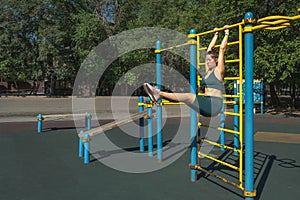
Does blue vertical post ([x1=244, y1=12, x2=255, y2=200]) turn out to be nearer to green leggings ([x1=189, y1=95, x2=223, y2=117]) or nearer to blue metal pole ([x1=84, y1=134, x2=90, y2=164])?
green leggings ([x1=189, y1=95, x2=223, y2=117])

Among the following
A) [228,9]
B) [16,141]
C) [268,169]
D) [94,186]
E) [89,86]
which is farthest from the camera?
[89,86]

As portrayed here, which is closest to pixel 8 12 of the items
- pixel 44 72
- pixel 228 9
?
pixel 44 72

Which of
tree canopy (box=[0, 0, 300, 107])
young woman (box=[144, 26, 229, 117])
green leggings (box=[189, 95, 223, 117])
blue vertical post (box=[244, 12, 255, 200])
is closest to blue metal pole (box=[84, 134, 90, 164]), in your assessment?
young woman (box=[144, 26, 229, 117])

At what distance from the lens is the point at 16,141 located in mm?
8414

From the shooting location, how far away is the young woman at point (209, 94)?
392cm

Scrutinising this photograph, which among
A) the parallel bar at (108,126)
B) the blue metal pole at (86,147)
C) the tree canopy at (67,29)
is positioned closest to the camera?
the blue metal pole at (86,147)

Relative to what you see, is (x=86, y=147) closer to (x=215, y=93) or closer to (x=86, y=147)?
(x=86, y=147)

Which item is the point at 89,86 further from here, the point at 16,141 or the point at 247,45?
the point at 247,45

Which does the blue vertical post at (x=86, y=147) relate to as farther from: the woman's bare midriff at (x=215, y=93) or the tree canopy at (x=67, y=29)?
the tree canopy at (x=67, y=29)

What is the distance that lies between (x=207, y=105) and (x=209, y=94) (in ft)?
1.06

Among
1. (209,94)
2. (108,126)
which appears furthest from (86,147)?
(209,94)

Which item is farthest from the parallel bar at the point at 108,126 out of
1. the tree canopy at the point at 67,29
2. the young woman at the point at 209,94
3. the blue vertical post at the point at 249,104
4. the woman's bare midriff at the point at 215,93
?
the tree canopy at the point at 67,29

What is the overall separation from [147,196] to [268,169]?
256cm

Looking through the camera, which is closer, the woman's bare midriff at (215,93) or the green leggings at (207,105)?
the green leggings at (207,105)
